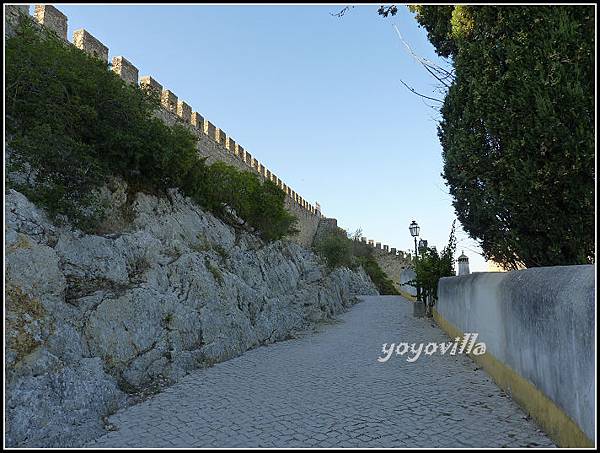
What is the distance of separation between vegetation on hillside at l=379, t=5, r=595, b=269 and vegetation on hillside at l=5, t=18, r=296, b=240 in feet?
20.7

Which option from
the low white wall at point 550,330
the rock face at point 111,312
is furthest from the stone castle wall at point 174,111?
the low white wall at point 550,330

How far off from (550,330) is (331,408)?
9.62ft

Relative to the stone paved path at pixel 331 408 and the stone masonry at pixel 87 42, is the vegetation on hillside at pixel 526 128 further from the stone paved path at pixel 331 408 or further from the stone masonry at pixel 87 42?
the stone masonry at pixel 87 42

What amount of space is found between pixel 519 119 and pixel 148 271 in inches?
293

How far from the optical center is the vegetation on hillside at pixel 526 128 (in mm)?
5887

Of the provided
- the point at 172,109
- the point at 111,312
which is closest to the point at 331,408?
the point at 111,312

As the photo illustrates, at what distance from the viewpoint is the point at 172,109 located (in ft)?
53.5

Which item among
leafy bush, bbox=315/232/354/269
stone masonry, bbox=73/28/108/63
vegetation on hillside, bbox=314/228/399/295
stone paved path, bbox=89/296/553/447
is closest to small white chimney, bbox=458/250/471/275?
stone paved path, bbox=89/296/553/447

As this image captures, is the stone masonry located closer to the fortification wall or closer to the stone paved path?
the fortification wall

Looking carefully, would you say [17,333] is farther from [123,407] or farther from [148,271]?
[148,271]

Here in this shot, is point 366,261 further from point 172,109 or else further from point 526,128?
point 526,128

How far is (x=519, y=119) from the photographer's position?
6.31 m

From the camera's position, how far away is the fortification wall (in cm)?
1076

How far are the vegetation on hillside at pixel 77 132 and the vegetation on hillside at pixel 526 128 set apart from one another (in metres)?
6.32
